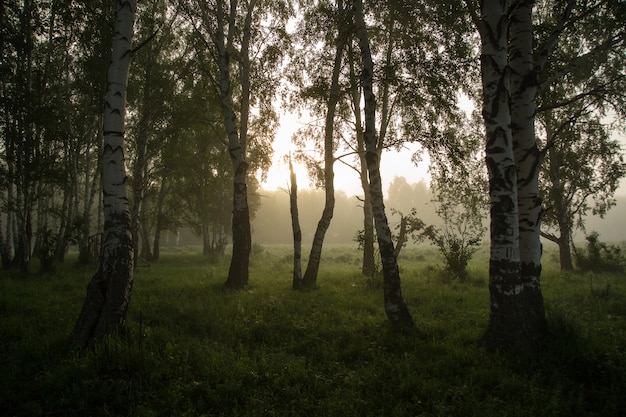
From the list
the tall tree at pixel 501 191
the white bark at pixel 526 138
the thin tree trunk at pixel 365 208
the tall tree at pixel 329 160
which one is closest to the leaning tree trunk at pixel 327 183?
the tall tree at pixel 329 160

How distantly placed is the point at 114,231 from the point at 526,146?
7943 mm

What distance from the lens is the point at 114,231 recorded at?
6.06 m

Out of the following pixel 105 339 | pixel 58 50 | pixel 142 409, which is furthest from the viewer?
pixel 58 50

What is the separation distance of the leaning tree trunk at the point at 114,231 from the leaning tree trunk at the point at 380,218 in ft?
16.2

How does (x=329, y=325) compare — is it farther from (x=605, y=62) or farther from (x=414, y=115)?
(x=605, y=62)

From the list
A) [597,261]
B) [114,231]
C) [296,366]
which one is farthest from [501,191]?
[597,261]

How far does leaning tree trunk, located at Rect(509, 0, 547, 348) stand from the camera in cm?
665

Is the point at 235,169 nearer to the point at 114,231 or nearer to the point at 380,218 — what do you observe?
the point at 380,218

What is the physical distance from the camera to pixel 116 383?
15.2 feet

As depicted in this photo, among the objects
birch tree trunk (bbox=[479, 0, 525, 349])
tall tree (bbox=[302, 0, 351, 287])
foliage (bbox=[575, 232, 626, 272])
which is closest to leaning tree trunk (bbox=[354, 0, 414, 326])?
birch tree trunk (bbox=[479, 0, 525, 349])

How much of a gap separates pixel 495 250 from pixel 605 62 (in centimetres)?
1585

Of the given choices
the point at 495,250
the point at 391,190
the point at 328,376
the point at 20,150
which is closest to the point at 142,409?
the point at 328,376

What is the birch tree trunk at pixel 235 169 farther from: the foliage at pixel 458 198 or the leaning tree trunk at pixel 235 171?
the foliage at pixel 458 198

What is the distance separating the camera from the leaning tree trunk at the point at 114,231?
5781mm
